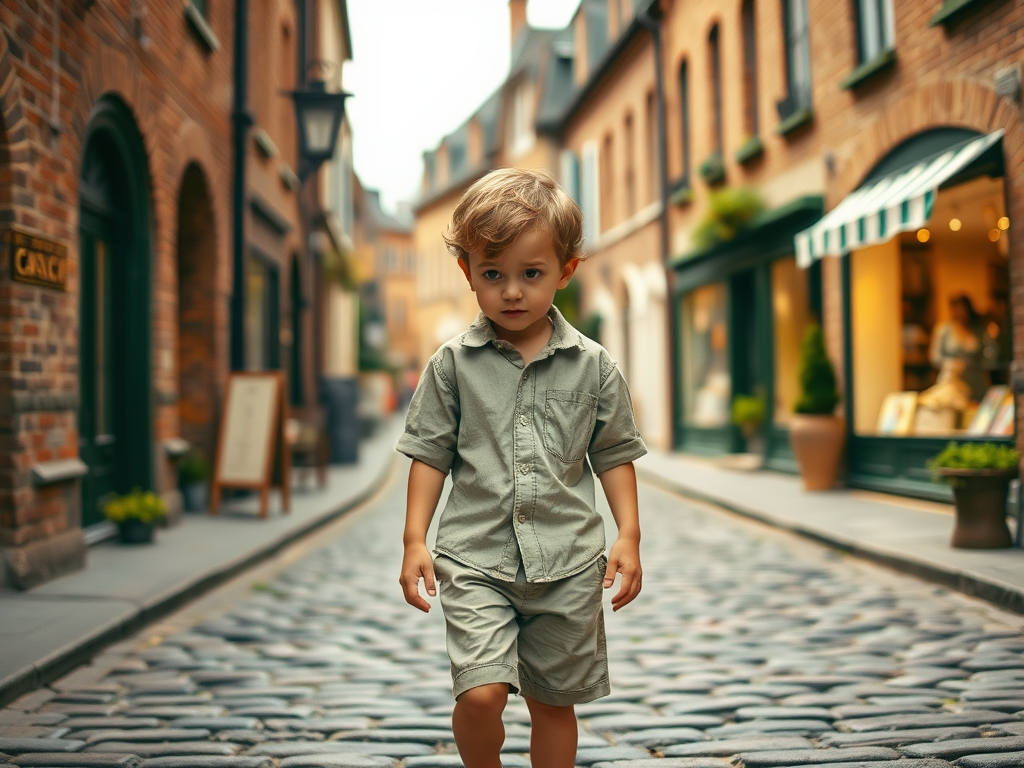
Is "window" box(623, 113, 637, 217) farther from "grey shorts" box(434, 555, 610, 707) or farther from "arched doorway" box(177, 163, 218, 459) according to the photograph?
"grey shorts" box(434, 555, 610, 707)

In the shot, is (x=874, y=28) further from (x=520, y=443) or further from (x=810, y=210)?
(x=520, y=443)

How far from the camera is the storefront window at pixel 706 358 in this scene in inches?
673

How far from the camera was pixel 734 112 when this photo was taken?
15617 millimetres

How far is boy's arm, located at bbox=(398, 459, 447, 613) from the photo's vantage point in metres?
2.50

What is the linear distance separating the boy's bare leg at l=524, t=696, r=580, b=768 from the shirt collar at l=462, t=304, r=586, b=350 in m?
0.83

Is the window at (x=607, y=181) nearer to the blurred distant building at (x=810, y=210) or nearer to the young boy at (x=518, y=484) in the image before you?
the blurred distant building at (x=810, y=210)

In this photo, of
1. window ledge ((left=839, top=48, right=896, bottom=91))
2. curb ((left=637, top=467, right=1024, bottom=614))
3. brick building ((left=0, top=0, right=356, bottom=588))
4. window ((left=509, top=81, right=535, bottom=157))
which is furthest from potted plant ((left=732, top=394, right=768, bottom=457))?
window ((left=509, top=81, right=535, bottom=157))

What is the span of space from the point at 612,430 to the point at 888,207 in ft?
24.4

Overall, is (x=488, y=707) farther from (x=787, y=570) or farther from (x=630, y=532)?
(x=787, y=570)

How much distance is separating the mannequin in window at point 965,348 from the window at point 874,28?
2.61 meters

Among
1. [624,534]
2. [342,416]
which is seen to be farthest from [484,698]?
[342,416]

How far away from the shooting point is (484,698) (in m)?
2.35

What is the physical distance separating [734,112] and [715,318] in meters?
3.35

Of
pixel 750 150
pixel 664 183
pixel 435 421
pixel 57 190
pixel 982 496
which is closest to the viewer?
pixel 435 421
